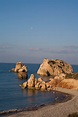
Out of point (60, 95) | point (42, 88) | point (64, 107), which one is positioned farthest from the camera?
point (42, 88)

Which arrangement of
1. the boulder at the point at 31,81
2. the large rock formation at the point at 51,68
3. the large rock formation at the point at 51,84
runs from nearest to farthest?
1. the large rock formation at the point at 51,84
2. the boulder at the point at 31,81
3. the large rock formation at the point at 51,68

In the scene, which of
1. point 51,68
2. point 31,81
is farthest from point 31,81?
point 51,68

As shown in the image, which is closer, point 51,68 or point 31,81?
point 31,81

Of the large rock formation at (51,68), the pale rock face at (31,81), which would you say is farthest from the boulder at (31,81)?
the large rock formation at (51,68)

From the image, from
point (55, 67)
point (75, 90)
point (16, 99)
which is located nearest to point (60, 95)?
point (75, 90)

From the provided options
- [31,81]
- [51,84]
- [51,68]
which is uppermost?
[51,68]

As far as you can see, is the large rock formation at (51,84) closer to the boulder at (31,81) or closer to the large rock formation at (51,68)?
the boulder at (31,81)

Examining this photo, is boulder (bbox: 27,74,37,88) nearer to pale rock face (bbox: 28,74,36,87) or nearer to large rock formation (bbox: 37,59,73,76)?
pale rock face (bbox: 28,74,36,87)

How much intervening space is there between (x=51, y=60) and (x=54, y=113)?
99.3m

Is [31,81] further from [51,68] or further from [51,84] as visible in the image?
[51,68]

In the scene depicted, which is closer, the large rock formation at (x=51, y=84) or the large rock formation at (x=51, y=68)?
the large rock formation at (x=51, y=84)

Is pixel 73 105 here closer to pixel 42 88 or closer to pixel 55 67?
pixel 42 88

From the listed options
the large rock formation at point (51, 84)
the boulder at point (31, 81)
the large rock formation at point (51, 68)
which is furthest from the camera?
the large rock formation at point (51, 68)

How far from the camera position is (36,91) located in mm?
68250
